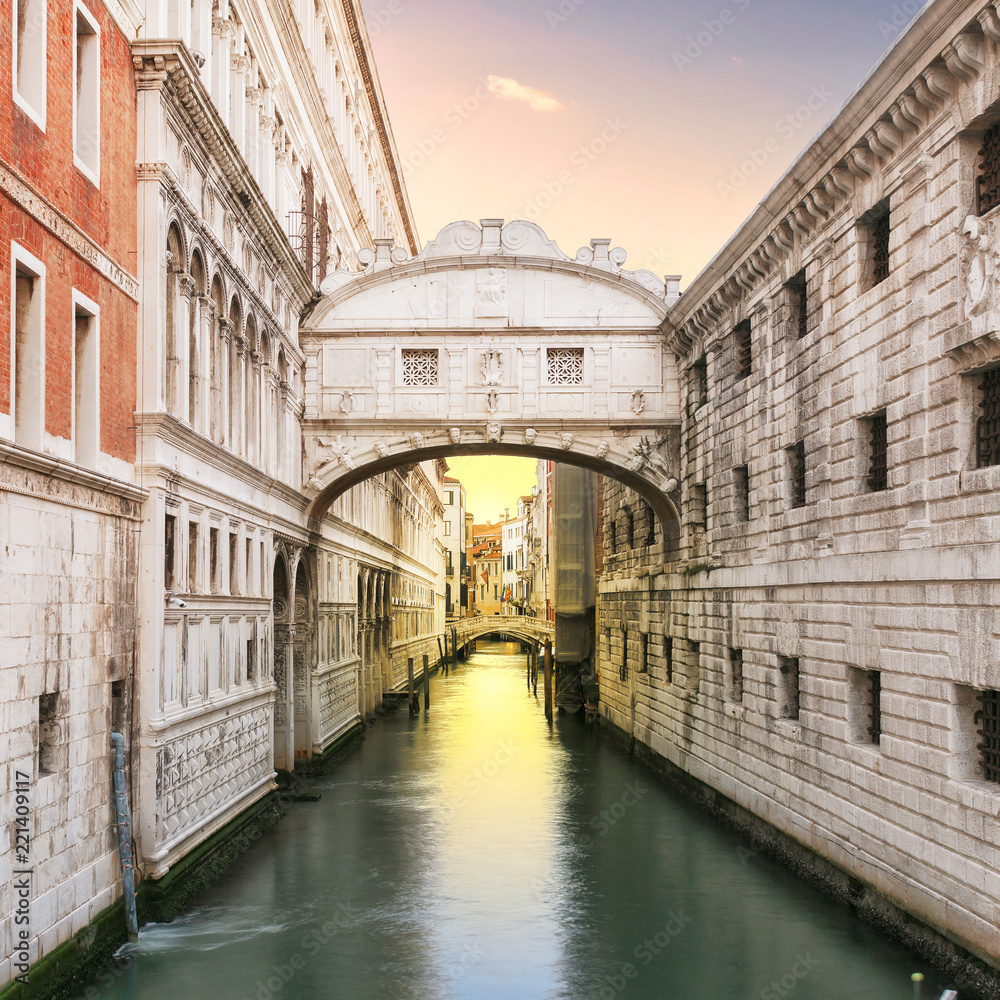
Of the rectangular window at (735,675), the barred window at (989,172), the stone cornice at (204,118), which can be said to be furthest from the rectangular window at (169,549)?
the rectangular window at (735,675)

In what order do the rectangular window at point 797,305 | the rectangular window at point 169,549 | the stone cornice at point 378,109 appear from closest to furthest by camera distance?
the rectangular window at point 169,549, the rectangular window at point 797,305, the stone cornice at point 378,109

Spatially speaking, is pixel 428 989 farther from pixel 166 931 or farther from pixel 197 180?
pixel 197 180

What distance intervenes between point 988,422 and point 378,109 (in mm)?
26649

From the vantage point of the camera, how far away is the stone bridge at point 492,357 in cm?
1984

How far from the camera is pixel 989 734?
31.2 feet

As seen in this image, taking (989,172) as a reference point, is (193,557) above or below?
below

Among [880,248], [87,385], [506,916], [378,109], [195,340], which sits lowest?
[506,916]

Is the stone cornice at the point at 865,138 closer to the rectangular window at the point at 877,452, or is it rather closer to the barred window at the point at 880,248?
the barred window at the point at 880,248

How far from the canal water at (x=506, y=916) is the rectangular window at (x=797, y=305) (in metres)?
6.88

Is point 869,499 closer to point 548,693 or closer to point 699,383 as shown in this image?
point 699,383

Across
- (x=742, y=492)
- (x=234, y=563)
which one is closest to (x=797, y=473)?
(x=742, y=492)

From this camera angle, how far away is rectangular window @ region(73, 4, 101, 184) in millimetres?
9977

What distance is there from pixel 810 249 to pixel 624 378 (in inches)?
256

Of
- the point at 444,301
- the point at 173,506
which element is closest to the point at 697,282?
the point at 444,301
